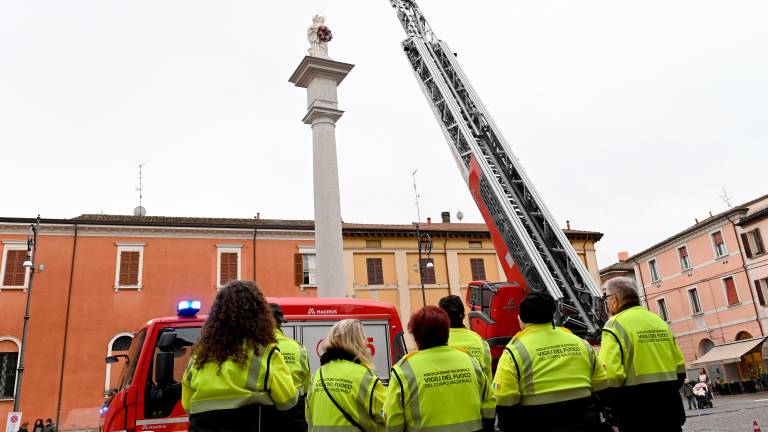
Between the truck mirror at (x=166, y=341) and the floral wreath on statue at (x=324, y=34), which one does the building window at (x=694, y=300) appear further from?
the truck mirror at (x=166, y=341)

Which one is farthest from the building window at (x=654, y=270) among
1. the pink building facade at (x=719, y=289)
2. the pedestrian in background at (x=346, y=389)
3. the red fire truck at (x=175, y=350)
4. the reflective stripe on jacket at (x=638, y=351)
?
the pedestrian in background at (x=346, y=389)

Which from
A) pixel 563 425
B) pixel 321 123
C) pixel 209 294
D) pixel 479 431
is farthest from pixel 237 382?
pixel 209 294

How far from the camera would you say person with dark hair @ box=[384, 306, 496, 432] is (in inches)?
139

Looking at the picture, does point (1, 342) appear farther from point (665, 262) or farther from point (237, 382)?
point (665, 262)

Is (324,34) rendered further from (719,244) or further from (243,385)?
(719,244)

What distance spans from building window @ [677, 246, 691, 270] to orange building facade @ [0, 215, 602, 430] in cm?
1642

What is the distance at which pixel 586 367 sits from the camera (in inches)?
151

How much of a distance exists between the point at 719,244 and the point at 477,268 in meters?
15.6

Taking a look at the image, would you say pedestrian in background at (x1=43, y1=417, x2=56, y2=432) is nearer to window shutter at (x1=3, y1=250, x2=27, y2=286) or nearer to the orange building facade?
the orange building facade

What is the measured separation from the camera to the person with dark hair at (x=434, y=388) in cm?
353

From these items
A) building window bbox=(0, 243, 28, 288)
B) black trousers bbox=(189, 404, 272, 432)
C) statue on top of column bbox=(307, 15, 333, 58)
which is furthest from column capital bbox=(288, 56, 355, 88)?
building window bbox=(0, 243, 28, 288)

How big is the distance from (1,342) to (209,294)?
8218 millimetres

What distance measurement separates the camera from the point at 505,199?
10.8 m

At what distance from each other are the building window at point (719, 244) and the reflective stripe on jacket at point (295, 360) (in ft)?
122
